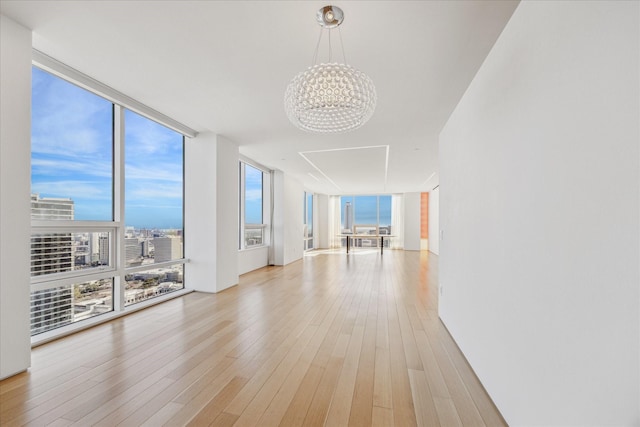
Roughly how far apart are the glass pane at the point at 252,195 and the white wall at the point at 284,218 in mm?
449

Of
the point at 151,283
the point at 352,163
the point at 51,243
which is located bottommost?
the point at 151,283

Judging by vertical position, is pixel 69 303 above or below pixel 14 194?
below

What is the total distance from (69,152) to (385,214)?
37.0ft

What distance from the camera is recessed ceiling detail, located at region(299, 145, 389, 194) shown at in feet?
18.0

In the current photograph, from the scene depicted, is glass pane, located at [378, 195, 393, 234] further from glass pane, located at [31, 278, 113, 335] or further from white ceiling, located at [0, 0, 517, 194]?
glass pane, located at [31, 278, 113, 335]

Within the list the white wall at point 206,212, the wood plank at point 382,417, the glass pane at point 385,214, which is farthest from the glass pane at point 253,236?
the glass pane at point 385,214

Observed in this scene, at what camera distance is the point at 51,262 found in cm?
282

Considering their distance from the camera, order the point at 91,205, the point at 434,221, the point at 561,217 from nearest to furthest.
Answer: the point at 561,217, the point at 91,205, the point at 434,221

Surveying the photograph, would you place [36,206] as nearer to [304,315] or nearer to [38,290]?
[38,290]

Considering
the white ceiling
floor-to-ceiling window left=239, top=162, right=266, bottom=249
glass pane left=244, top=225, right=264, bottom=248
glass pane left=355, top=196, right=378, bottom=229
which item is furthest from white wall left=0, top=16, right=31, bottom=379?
glass pane left=355, top=196, right=378, bottom=229

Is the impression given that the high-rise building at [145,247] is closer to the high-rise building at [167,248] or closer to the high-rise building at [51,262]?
the high-rise building at [167,248]

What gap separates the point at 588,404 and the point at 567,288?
406 millimetres

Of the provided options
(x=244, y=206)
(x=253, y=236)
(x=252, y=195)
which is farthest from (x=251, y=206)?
(x=253, y=236)

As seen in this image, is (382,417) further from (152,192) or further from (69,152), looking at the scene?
(152,192)
